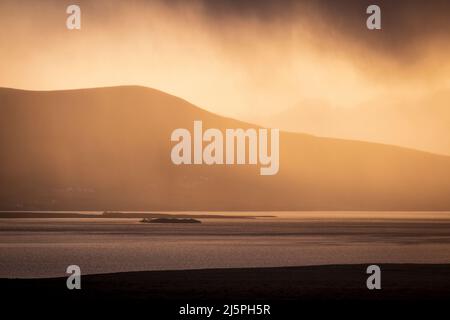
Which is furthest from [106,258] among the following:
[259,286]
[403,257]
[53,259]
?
[259,286]

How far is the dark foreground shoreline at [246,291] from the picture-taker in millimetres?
29688

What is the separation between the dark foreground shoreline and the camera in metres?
29.7

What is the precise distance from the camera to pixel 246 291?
3478 cm

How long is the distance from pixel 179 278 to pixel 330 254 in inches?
1372

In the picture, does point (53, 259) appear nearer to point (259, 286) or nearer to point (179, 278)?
point (179, 278)

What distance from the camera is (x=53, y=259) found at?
2697 inches
